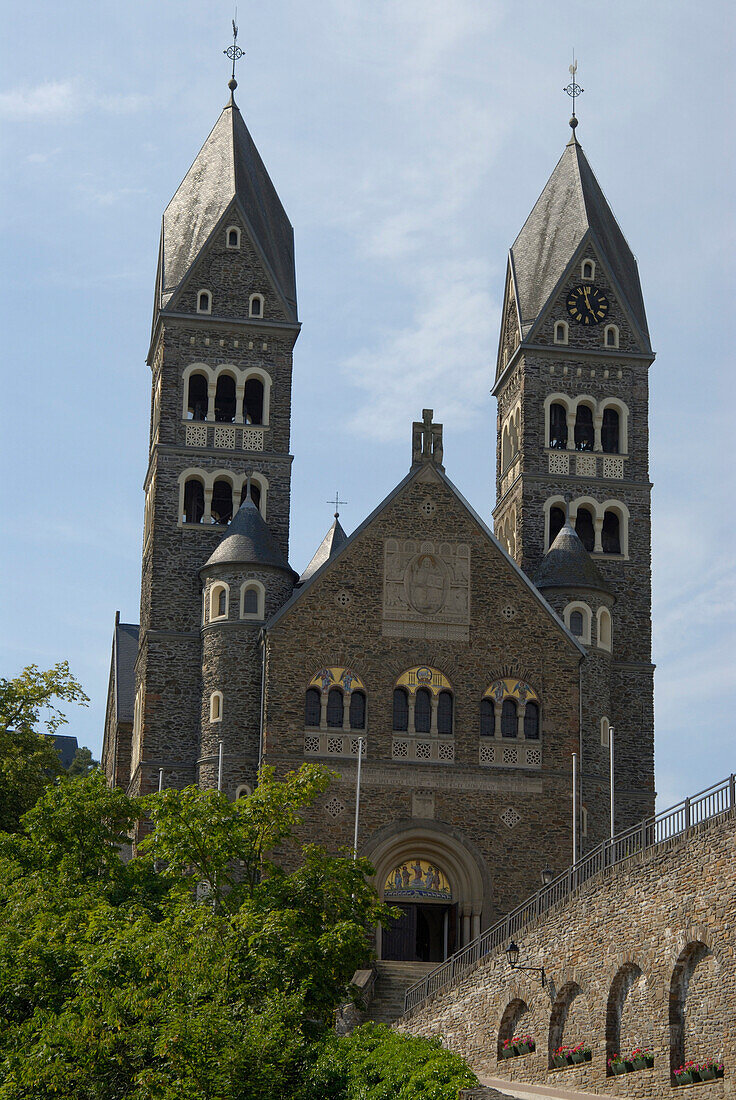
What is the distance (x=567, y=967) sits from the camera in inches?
1371

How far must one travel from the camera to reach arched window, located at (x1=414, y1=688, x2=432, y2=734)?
5284 centimetres

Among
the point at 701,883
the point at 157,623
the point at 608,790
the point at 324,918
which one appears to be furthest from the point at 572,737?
the point at 701,883

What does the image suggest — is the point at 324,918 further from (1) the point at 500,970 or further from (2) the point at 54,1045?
(2) the point at 54,1045

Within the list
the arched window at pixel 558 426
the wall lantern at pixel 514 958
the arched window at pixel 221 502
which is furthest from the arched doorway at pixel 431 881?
the arched window at pixel 558 426

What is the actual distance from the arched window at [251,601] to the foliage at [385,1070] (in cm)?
2298

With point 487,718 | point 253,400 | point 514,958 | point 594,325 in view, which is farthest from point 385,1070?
point 594,325

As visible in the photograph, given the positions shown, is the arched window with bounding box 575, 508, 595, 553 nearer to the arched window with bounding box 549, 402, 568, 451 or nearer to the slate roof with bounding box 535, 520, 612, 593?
the slate roof with bounding box 535, 520, 612, 593

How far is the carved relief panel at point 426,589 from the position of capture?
53.4 metres

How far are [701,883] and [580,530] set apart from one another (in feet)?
107

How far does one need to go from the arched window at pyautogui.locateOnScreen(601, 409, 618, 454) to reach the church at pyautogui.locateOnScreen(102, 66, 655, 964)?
0.10 m

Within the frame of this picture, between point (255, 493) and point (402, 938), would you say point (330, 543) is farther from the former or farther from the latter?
point (402, 938)

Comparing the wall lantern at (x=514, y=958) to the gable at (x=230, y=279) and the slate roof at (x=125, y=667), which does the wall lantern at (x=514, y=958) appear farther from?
the slate roof at (x=125, y=667)

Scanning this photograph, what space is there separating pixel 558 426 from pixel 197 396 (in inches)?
480

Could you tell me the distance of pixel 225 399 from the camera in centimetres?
6131
